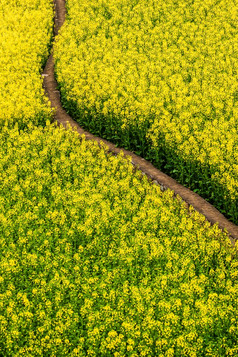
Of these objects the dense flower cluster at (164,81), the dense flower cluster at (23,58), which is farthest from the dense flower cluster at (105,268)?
the dense flower cluster at (23,58)

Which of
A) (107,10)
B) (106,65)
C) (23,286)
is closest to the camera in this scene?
(23,286)

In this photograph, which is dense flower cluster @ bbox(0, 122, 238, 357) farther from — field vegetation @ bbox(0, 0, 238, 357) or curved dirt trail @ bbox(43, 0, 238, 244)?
curved dirt trail @ bbox(43, 0, 238, 244)

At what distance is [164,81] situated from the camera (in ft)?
49.3

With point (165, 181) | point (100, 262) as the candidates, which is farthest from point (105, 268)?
point (165, 181)

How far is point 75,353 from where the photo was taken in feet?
22.2

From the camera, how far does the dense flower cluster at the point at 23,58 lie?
46.5ft

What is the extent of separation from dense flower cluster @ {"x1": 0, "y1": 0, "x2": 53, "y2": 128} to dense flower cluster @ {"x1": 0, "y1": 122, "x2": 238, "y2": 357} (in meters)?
2.84

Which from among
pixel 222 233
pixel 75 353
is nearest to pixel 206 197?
pixel 222 233

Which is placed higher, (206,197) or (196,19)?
(196,19)

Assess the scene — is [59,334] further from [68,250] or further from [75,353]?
[68,250]

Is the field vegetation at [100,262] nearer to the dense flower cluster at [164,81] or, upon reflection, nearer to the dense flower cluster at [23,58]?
the dense flower cluster at [164,81]

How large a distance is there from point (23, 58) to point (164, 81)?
582 centimetres

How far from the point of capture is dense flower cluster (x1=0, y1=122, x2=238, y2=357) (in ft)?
23.1

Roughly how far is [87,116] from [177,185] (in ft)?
13.7
